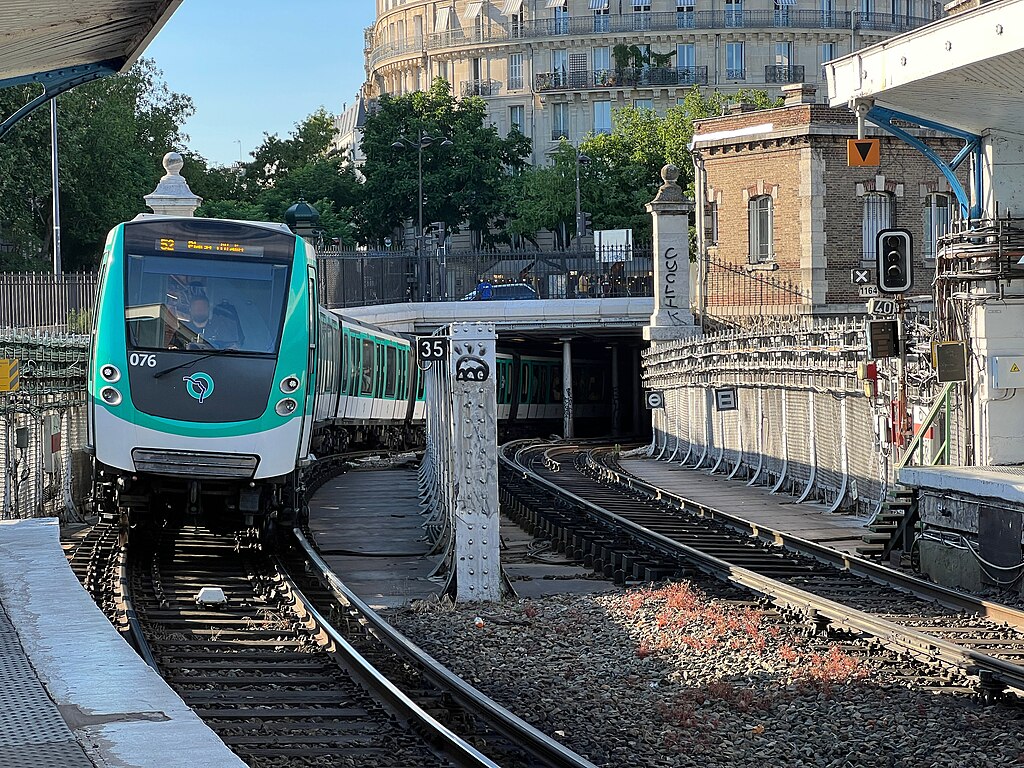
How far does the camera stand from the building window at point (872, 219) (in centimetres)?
4159

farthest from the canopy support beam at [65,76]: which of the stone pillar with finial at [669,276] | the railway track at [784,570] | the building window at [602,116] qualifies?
the building window at [602,116]

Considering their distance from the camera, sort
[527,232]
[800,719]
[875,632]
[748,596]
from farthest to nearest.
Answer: [527,232], [748,596], [875,632], [800,719]

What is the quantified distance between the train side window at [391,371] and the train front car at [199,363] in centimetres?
2124

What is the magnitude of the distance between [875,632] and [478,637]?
3175 millimetres

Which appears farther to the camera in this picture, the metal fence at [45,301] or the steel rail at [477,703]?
the metal fence at [45,301]

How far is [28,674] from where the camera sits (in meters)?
8.29

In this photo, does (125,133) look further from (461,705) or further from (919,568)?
(461,705)

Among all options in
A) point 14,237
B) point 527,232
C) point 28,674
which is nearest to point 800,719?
point 28,674

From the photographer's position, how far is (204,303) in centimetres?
1678

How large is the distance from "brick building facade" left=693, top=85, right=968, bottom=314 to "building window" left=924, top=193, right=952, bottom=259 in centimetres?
3

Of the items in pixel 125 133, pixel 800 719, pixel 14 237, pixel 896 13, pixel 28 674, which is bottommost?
pixel 800 719

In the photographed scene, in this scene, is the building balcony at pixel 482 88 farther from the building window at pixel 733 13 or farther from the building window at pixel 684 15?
the building window at pixel 733 13

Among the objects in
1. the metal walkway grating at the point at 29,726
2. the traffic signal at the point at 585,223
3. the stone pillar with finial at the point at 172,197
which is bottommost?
the metal walkway grating at the point at 29,726

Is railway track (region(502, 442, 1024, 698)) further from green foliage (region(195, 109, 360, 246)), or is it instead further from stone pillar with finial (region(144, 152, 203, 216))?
green foliage (region(195, 109, 360, 246))
